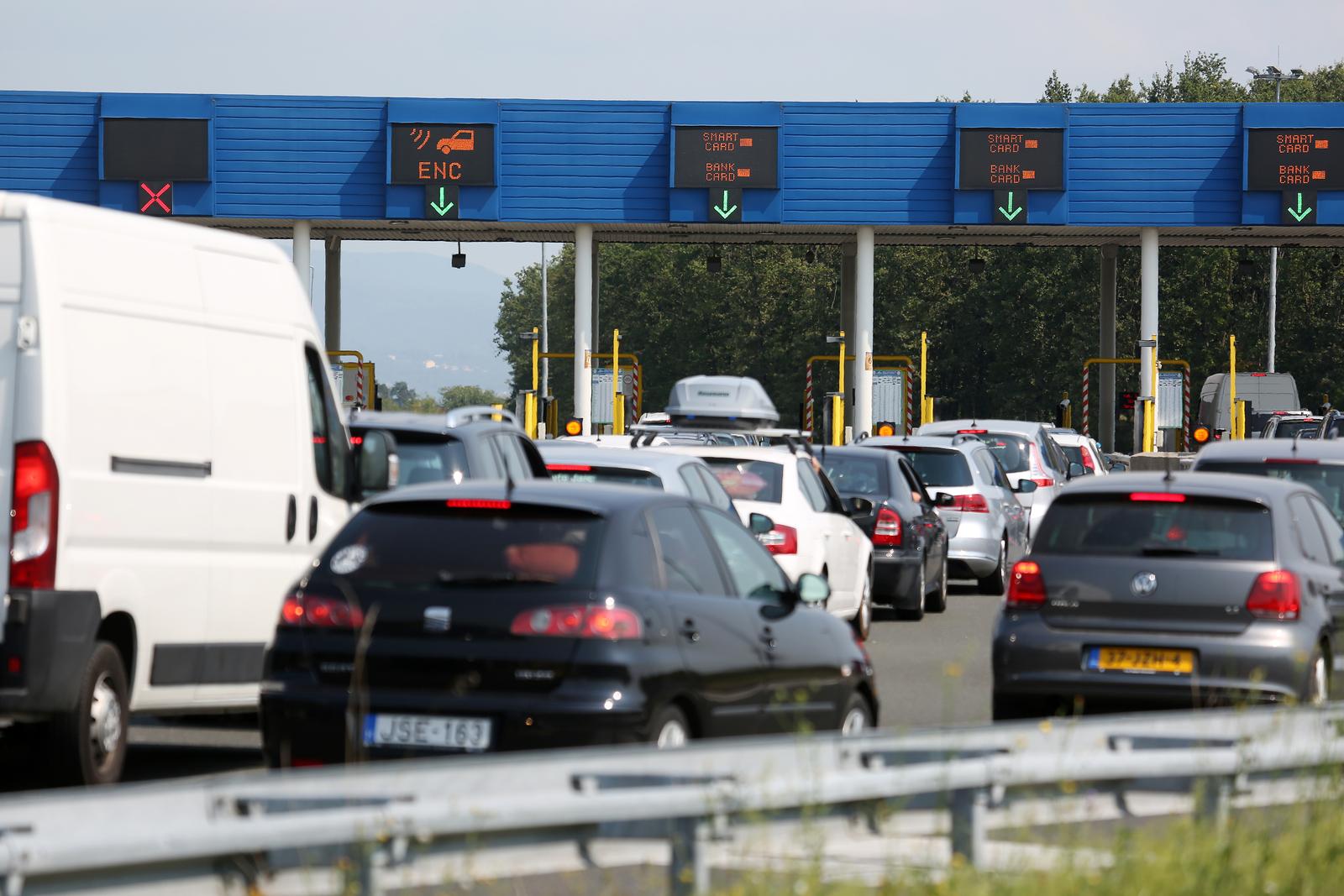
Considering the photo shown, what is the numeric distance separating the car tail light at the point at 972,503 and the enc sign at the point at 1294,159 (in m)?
19.0

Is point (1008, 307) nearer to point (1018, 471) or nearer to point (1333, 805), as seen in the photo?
point (1018, 471)

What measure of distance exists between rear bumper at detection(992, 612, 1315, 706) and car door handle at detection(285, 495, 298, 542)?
3440mm

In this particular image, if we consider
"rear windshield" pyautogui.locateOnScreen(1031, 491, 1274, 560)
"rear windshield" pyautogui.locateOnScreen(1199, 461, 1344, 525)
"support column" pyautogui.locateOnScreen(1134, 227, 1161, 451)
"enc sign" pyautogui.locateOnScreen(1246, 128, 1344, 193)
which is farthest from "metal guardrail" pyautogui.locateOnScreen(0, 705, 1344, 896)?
"support column" pyautogui.locateOnScreen(1134, 227, 1161, 451)

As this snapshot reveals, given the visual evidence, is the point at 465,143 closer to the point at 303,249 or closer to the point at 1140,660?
the point at 303,249

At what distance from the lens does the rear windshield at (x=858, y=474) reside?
67.4 ft

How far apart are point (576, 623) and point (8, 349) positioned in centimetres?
258

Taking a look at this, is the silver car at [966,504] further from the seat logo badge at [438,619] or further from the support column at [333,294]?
the support column at [333,294]

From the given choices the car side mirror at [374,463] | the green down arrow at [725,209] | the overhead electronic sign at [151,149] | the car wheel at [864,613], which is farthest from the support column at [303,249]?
the car side mirror at [374,463]

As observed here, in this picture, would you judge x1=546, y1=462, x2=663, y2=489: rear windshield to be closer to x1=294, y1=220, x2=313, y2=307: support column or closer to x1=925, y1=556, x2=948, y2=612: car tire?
x1=925, y1=556, x2=948, y2=612: car tire

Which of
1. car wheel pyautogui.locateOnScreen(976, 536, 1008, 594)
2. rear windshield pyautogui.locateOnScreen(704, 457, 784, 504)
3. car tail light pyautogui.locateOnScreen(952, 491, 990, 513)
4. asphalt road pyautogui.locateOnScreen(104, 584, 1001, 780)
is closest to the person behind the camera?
asphalt road pyautogui.locateOnScreen(104, 584, 1001, 780)

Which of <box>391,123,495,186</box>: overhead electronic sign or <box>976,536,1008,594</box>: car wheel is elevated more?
<box>391,123,495,186</box>: overhead electronic sign

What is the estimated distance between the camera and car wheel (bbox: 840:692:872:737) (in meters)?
9.73

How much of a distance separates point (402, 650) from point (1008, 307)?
88.7 meters

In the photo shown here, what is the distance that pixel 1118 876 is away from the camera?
19.4ft
